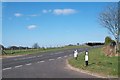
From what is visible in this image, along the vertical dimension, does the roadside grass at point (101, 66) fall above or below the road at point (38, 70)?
above

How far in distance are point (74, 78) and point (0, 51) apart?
33.5 m

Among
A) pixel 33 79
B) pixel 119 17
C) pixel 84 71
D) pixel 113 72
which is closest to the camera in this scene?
pixel 33 79

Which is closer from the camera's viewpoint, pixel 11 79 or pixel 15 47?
pixel 11 79

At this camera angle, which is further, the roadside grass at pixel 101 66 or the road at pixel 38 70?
the roadside grass at pixel 101 66

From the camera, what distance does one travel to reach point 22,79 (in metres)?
17.6

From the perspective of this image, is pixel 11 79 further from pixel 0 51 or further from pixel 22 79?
pixel 0 51

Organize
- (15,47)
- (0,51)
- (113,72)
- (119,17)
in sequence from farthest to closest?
(15,47), (0,51), (119,17), (113,72)

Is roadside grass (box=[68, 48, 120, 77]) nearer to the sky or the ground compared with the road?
nearer to the sky

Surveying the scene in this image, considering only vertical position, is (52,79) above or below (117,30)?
below

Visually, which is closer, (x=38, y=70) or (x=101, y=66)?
(x=38, y=70)

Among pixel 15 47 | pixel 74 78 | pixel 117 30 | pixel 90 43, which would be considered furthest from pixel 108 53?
pixel 90 43

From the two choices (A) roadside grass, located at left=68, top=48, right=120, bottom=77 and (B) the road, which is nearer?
(B) the road

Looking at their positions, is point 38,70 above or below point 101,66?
below

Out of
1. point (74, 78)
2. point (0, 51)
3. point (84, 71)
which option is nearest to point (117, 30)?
point (0, 51)
